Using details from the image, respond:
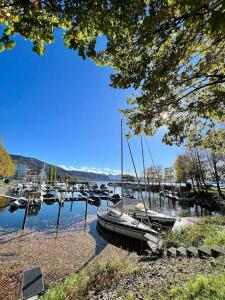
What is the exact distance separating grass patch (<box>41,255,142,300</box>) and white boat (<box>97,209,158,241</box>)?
7.37 metres

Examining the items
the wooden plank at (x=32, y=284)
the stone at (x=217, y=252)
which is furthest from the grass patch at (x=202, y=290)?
the wooden plank at (x=32, y=284)

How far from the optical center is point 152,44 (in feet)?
18.7

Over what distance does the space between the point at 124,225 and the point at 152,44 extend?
15.0 metres

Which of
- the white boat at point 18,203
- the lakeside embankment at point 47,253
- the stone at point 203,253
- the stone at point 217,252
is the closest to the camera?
the stone at point 217,252

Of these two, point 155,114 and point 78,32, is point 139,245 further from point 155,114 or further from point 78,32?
point 78,32

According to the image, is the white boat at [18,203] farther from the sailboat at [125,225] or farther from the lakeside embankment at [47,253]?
the sailboat at [125,225]

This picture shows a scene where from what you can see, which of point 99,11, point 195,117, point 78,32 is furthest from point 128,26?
point 195,117

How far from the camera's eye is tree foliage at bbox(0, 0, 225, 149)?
3756 millimetres

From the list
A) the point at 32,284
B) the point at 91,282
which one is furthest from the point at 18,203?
the point at 91,282

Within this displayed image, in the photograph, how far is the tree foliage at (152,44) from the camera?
12.3 feet

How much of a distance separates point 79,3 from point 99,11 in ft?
1.39

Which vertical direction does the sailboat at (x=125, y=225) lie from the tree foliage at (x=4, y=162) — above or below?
below

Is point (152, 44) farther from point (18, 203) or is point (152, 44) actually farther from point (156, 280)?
point (18, 203)

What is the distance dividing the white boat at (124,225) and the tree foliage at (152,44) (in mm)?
8836
